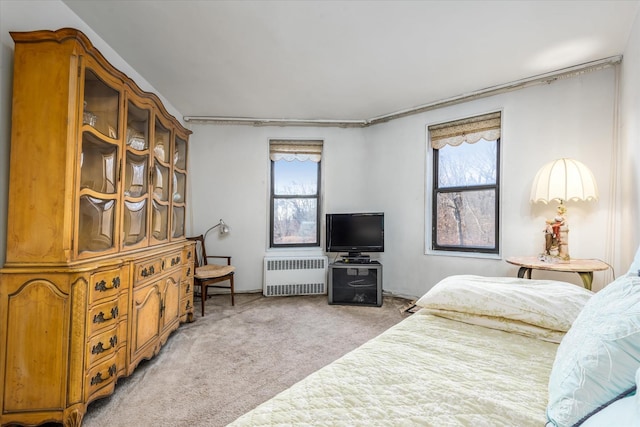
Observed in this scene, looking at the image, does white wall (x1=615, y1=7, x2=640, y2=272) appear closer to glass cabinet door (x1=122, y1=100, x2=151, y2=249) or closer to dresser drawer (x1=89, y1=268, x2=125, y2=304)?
dresser drawer (x1=89, y1=268, x2=125, y2=304)

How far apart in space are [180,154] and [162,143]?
444 mm

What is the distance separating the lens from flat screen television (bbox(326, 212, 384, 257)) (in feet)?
12.3

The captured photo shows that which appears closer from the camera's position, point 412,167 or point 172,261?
point 172,261

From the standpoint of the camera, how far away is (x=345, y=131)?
4.20 m

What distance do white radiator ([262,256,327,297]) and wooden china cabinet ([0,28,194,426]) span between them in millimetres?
2041

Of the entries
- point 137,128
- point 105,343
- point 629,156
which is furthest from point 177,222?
point 629,156

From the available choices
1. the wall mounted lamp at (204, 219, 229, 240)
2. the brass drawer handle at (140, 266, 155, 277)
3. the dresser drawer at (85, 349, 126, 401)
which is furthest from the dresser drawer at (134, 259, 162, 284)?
the wall mounted lamp at (204, 219, 229, 240)

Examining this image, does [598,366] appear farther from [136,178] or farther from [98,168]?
[136,178]

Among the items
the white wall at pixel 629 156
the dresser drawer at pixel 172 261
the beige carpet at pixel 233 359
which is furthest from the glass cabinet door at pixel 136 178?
the white wall at pixel 629 156

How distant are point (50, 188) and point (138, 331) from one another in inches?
42.2

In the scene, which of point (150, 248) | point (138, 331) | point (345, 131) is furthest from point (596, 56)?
point (138, 331)

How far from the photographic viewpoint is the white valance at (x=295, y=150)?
4.15m

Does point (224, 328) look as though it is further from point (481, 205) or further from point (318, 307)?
point (481, 205)

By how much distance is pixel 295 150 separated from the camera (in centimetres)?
416
